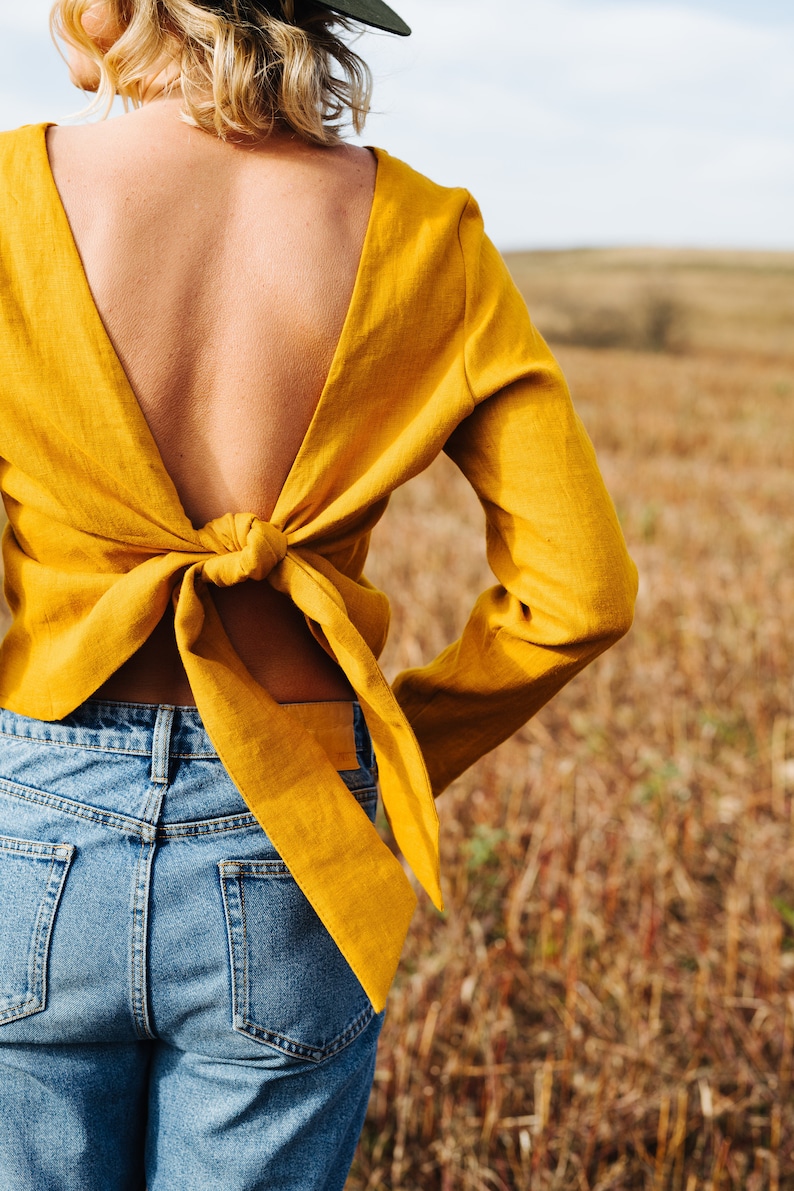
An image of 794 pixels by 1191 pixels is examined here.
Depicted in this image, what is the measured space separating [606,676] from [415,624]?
922 millimetres

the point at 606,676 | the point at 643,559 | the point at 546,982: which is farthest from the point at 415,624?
the point at 546,982

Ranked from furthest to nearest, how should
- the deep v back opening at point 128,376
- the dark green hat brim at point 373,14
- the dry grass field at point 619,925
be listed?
1. the dry grass field at point 619,925
2. the dark green hat brim at point 373,14
3. the deep v back opening at point 128,376

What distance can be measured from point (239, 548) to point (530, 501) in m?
0.37

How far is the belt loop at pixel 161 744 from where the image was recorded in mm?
1195

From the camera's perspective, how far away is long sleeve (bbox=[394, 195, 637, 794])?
1278 millimetres

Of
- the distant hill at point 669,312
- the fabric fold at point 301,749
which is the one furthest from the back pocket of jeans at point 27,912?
the distant hill at point 669,312

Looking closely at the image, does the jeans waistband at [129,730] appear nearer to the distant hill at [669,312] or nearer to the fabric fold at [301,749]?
the fabric fold at [301,749]

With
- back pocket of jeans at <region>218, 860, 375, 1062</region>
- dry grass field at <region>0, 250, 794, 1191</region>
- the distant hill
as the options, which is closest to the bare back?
back pocket of jeans at <region>218, 860, 375, 1062</region>

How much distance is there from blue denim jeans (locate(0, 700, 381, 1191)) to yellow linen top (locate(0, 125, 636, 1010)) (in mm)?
54

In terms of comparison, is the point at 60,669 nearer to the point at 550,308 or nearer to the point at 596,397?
the point at 596,397

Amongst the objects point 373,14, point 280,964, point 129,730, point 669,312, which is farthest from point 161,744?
point 669,312

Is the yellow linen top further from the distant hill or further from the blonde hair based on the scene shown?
the distant hill

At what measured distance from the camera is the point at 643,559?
19.1 ft

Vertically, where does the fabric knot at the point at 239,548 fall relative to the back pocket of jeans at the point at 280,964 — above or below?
above
